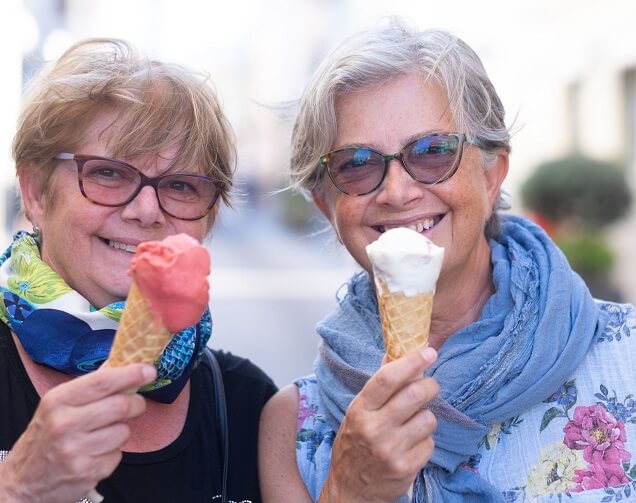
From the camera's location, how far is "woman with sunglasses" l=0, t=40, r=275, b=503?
8.61ft

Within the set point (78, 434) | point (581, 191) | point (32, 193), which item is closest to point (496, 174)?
point (32, 193)

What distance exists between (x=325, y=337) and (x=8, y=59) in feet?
35.7

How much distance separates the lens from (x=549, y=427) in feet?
8.90

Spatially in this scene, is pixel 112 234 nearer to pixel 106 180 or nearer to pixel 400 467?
pixel 106 180

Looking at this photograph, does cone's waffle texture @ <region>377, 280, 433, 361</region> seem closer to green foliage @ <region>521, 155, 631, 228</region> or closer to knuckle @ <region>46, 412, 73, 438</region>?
knuckle @ <region>46, 412, 73, 438</region>

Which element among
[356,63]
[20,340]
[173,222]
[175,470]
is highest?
[356,63]

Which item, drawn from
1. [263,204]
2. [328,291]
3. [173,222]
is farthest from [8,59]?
[263,204]

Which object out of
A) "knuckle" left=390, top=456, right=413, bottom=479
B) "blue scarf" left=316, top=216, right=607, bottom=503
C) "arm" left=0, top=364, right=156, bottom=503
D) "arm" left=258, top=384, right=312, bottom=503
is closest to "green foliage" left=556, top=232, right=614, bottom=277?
"blue scarf" left=316, top=216, right=607, bottom=503

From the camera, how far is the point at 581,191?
13.3 meters

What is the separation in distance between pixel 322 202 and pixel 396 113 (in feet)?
1.78

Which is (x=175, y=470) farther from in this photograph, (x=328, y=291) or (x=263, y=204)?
(x=263, y=204)

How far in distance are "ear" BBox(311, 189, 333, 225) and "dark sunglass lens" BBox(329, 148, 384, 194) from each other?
10.4 inches

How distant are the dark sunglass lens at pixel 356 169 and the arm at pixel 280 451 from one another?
2.72ft

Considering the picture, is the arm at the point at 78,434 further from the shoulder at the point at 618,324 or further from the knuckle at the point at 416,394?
the shoulder at the point at 618,324
